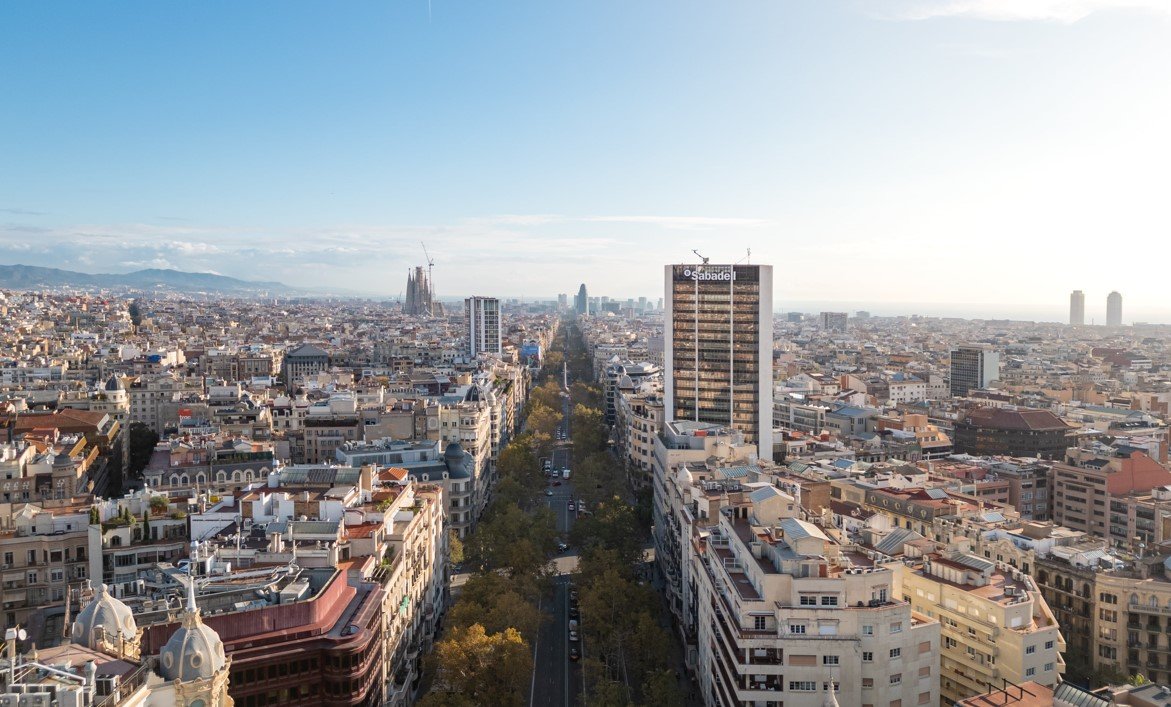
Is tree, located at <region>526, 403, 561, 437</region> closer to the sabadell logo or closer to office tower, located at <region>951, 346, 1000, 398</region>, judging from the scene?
the sabadell logo

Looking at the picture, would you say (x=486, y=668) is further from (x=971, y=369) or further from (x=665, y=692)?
(x=971, y=369)


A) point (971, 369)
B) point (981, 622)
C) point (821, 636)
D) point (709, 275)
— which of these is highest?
point (709, 275)

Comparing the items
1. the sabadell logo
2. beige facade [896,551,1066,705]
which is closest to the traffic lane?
beige facade [896,551,1066,705]

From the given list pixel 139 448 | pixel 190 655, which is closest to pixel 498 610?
pixel 190 655

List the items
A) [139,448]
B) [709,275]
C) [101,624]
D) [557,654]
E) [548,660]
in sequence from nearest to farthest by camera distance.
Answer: [101,624] → [548,660] → [557,654] → [139,448] → [709,275]

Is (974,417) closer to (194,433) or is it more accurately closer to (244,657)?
(194,433)
